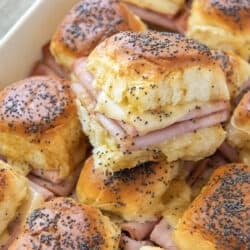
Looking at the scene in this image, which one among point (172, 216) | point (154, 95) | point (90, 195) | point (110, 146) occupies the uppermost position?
point (154, 95)

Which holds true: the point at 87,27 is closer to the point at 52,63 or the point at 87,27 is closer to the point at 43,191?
the point at 52,63

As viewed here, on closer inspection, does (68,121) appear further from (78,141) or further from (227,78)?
(227,78)

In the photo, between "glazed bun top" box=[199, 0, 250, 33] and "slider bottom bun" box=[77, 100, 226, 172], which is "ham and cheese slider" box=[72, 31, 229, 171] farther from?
"glazed bun top" box=[199, 0, 250, 33]

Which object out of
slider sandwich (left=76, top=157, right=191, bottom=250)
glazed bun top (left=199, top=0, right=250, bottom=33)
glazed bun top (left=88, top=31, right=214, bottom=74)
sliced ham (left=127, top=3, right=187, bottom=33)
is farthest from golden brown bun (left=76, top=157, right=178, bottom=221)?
sliced ham (left=127, top=3, right=187, bottom=33)

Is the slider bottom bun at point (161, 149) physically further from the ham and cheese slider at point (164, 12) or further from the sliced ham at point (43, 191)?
the ham and cheese slider at point (164, 12)

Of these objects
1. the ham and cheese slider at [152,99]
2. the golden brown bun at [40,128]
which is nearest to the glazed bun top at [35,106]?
the golden brown bun at [40,128]

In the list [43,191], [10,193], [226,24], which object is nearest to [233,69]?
[226,24]

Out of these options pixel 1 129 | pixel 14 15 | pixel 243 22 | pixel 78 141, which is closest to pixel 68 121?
pixel 78 141
